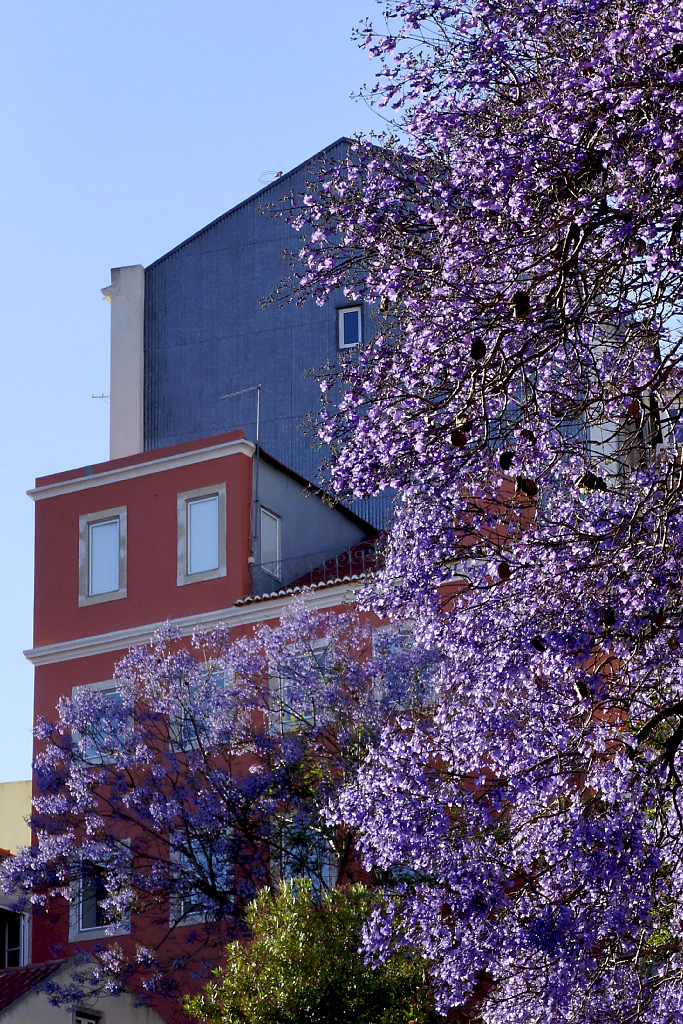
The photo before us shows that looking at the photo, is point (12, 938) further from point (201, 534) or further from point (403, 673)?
point (403, 673)

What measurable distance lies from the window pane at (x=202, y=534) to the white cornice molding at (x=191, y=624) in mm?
1193

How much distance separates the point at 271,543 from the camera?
34.7 metres

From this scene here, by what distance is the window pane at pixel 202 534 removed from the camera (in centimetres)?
3388

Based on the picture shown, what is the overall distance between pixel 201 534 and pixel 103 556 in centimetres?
237

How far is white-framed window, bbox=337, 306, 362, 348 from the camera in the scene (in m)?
40.9

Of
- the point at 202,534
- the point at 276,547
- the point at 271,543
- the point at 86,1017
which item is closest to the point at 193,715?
the point at 86,1017

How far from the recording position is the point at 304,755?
26797 millimetres

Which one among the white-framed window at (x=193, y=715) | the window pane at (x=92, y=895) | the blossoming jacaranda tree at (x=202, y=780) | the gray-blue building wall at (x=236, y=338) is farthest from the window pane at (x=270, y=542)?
the window pane at (x=92, y=895)

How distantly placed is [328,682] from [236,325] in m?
18.4

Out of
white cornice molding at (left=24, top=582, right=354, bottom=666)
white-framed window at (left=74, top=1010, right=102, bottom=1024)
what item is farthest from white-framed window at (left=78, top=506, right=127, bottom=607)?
white-framed window at (left=74, top=1010, right=102, bottom=1024)

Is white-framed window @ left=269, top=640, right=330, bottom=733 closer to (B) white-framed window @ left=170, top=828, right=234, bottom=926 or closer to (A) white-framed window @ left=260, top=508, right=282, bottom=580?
(B) white-framed window @ left=170, top=828, right=234, bottom=926

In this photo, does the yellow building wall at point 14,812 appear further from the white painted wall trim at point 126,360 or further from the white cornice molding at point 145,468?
the white cornice molding at point 145,468

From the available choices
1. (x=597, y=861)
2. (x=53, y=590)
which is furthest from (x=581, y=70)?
(x=53, y=590)

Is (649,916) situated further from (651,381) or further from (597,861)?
(651,381)
